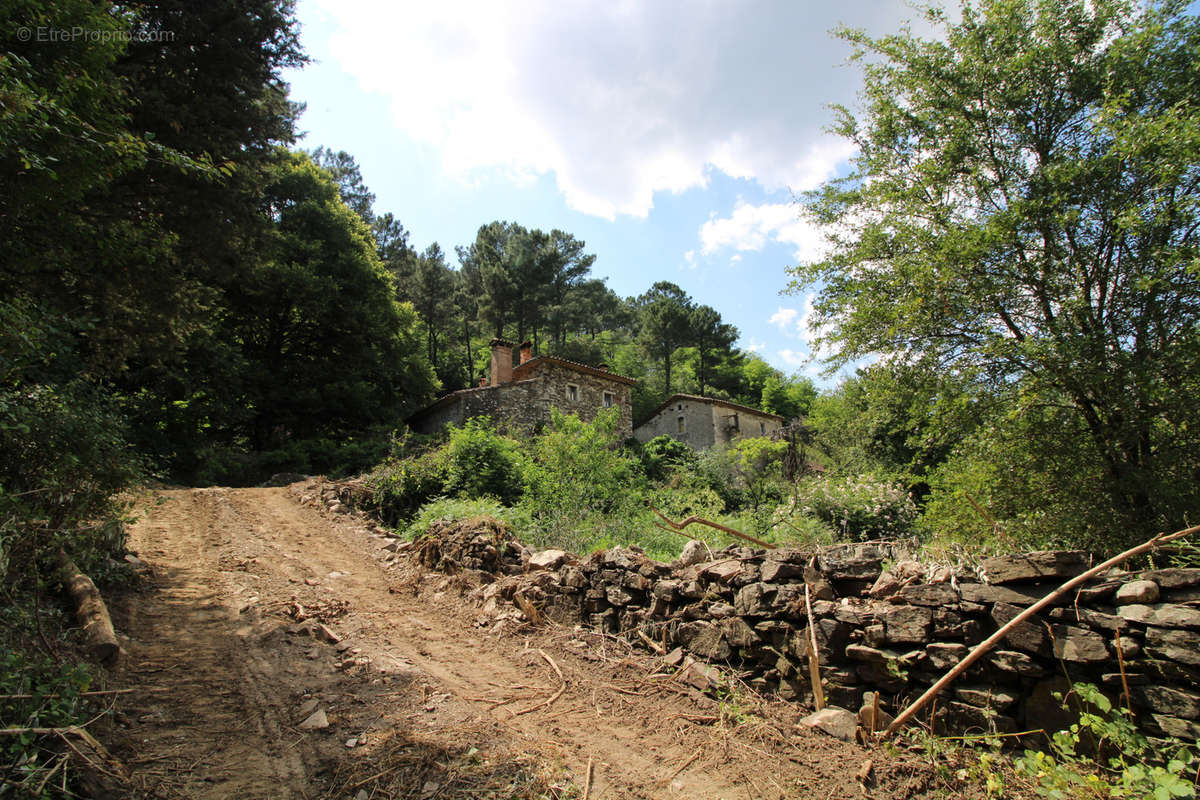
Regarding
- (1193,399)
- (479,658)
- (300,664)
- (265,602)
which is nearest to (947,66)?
(1193,399)

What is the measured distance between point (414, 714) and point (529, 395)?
1858 cm

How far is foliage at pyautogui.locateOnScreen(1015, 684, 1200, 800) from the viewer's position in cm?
257

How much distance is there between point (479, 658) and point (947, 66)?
1027 centimetres

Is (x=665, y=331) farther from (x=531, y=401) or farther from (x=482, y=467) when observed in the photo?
(x=482, y=467)

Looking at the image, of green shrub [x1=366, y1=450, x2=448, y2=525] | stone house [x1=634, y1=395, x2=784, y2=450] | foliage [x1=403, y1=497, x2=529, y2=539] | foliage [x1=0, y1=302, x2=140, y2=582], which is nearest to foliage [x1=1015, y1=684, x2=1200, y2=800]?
foliage [x1=403, y1=497, x2=529, y2=539]

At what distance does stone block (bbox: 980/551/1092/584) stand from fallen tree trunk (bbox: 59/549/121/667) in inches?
240

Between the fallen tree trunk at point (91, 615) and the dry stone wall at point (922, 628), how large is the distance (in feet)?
12.9

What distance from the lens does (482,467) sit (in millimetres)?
11344

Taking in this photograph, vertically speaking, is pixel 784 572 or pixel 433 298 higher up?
pixel 433 298

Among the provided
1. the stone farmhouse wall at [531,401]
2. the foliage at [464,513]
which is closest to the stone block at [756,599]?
the foliage at [464,513]

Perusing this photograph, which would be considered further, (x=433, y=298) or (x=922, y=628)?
(x=433, y=298)

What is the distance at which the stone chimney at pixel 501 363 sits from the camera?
22375 mm

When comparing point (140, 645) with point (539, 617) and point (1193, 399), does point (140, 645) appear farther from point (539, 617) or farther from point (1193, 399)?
point (1193, 399)

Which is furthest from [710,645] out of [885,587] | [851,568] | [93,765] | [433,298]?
[433,298]
